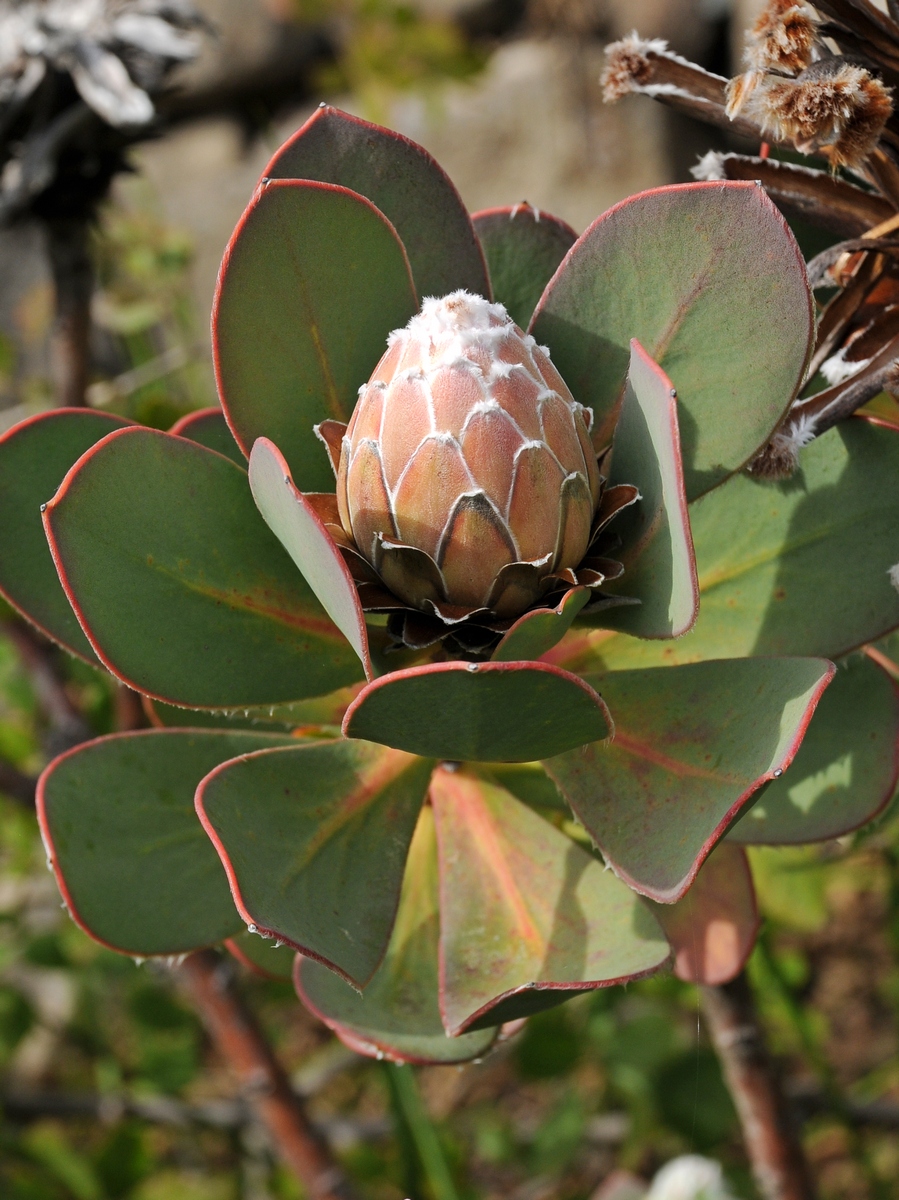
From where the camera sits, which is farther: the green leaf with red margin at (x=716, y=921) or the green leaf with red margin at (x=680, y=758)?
the green leaf with red margin at (x=716, y=921)

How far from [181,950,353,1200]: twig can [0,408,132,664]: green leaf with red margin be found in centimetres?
47

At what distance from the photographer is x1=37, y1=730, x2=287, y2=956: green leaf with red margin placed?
1.89 ft

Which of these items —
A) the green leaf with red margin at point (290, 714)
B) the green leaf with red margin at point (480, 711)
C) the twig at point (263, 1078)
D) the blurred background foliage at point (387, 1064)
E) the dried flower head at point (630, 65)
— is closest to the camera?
the green leaf with red margin at point (480, 711)

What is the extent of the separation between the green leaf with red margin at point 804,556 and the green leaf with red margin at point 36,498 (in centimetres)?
31

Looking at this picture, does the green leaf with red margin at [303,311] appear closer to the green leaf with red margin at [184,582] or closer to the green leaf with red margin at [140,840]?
the green leaf with red margin at [184,582]

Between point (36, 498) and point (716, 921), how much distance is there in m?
0.42

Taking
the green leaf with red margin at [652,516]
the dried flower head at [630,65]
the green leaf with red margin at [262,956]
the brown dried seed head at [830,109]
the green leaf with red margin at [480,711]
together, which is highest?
the brown dried seed head at [830,109]

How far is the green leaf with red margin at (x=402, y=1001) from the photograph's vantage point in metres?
0.57

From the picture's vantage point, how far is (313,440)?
1.97ft

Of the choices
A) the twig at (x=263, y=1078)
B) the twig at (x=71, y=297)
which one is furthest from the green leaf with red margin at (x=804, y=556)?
the twig at (x=71, y=297)

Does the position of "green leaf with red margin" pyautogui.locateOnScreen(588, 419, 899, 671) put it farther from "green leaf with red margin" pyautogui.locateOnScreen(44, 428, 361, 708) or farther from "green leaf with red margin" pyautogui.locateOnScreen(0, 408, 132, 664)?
"green leaf with red margin" pyautogui.locateOnScreen(0, 408, 132, 664)

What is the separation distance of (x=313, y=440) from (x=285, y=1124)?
72cm

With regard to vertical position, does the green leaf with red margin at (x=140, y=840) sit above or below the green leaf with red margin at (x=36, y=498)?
below

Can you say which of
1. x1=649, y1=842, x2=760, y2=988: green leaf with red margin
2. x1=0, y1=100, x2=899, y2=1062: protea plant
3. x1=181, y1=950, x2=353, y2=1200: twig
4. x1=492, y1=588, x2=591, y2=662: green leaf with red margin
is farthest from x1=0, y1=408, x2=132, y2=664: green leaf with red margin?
x1=181, y1=950, x2=353, y2=1200: twig
